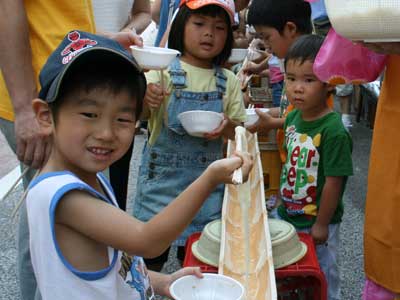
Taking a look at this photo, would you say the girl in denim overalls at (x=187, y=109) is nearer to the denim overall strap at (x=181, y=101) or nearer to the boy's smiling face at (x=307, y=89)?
the denim overall strap at (x=181, y=101)

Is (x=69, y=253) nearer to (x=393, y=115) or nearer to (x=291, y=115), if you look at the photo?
(x=393, y=115)

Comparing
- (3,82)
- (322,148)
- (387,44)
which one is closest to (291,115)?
(322,148)

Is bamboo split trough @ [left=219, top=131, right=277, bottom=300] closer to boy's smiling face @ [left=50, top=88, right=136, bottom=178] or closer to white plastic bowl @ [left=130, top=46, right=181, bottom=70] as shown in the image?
white plastic bowl @ [left=130, top=46, right=181, bottom=70]

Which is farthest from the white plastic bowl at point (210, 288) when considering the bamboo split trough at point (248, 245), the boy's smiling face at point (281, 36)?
the boy's smiling face at point (281, 36)

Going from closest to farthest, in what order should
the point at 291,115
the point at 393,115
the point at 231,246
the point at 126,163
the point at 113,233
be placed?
the point at 113,233 → the point at 393,115 → the point at 231,246 → the point at 291,115 → the point at 126,163

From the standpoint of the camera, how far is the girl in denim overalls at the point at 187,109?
3.01m

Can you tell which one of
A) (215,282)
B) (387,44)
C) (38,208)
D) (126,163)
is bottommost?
(126,163)

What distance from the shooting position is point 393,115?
6.76 ft

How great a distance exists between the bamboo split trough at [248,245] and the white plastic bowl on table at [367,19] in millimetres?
694

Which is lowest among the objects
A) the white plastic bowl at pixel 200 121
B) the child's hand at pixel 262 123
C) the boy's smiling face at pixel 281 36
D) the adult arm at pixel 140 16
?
the child's hand at pixel 262 123

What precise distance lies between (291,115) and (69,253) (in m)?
1.83

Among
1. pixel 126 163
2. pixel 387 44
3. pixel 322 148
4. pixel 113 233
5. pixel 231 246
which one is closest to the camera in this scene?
pixel 113 233

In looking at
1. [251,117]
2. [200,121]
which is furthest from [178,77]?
[251,117]

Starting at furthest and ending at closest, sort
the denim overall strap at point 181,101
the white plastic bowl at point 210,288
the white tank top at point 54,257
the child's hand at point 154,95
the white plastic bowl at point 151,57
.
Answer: the denim overall strap at point 181,101, the child's hand at point 154,95, the white plastic bowl at point 151,57, the white plastic bowl at point 210,288, the white tank top at point 54,257
